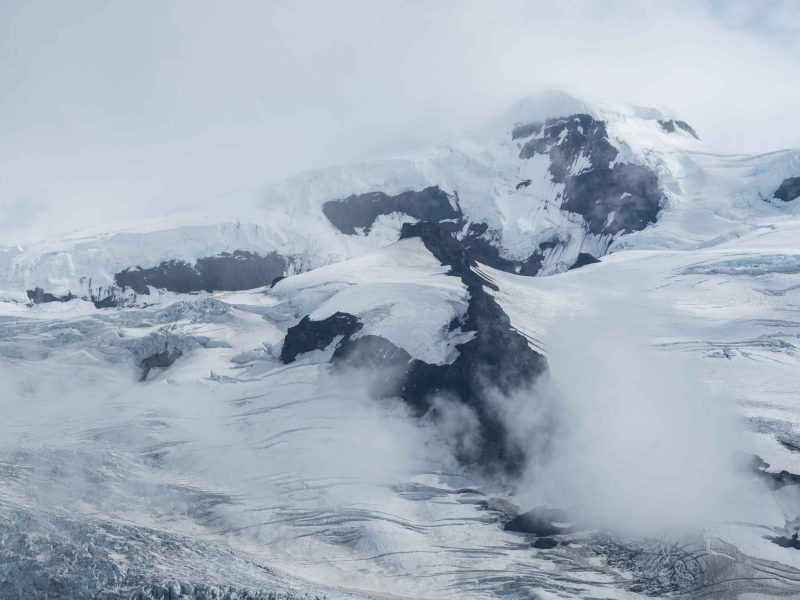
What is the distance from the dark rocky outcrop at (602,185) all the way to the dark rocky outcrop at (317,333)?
79317 millimetres

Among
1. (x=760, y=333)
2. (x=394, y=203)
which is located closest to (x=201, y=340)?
(x=760, y=333)

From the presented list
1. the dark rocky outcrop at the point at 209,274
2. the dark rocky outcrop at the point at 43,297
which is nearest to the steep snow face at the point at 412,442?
the dark rocky outcrop at the point at 43,297

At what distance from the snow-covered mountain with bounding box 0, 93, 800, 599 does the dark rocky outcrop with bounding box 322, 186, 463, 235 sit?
44.1 meters

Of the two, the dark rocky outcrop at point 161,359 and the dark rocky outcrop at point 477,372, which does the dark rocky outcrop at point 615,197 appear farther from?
the dark rocky outcrop at point 161,359

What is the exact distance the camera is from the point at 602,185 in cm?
18362

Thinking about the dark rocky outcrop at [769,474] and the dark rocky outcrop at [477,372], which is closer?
the dark rocky outcrop at [769,474]

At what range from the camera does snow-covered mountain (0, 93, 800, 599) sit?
72188 mm

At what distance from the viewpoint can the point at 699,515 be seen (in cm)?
7612

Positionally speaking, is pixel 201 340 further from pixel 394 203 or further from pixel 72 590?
pixel 394 203

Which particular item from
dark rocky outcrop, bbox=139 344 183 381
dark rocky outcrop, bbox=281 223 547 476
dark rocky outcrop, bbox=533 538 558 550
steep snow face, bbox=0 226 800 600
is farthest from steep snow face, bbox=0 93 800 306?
dark rocky outcrop, bbox=533 538 558 550

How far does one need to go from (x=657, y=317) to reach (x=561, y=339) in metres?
12.0

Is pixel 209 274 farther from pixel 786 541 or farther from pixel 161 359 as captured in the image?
pixel 786 541

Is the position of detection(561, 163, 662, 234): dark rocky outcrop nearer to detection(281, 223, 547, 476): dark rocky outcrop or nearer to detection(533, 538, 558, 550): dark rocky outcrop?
detection(281, 223, 547, 476): dark rocky outcrop

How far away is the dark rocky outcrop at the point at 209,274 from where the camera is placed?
572 ft
